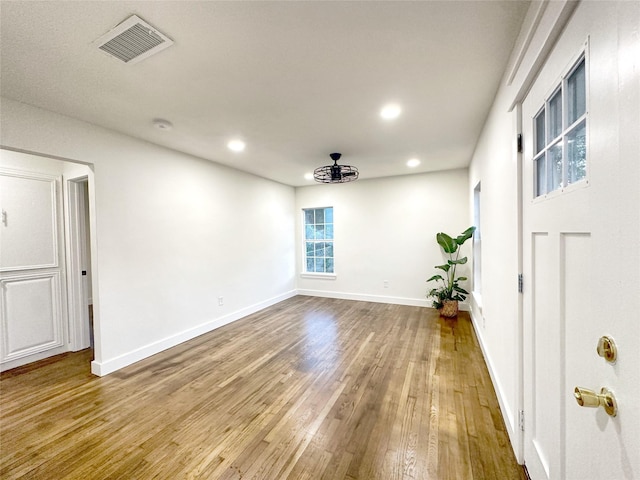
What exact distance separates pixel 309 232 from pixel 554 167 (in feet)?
17.1

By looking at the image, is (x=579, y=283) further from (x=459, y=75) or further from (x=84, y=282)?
(x=84, y=282)

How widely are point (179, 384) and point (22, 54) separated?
269cm

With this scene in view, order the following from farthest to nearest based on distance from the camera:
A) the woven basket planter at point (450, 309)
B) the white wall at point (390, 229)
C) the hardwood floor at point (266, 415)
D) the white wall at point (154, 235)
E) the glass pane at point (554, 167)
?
the white wall at point (390, 229)
the woven basket planter at point (450, 309)
the white wall at point (154, 235)
the hardwood floor at point (266, 415)
the glass pane at point (554, 167)

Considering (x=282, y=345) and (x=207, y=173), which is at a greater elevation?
(x=207, y=173)

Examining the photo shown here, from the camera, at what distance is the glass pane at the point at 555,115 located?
1143 mm

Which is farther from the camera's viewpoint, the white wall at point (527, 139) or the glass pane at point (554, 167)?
the glass pane at point (554, 167)

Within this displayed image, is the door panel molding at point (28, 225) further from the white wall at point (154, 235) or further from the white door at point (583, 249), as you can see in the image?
the white door at point (583, 249)

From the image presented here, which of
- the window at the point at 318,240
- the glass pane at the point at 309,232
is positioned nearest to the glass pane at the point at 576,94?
the window at the point at 318,240

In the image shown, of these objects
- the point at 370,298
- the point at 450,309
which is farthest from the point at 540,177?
the point at 370,298

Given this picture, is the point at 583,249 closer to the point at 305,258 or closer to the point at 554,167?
the point at 554,167

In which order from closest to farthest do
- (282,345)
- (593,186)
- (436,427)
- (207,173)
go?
(593,186) < (436,427) < (282,345) < (207,173)

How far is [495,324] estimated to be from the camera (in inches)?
91.4

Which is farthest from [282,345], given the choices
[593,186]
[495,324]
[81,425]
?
[593,186]

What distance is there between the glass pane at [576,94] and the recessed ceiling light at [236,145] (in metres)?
2.92
